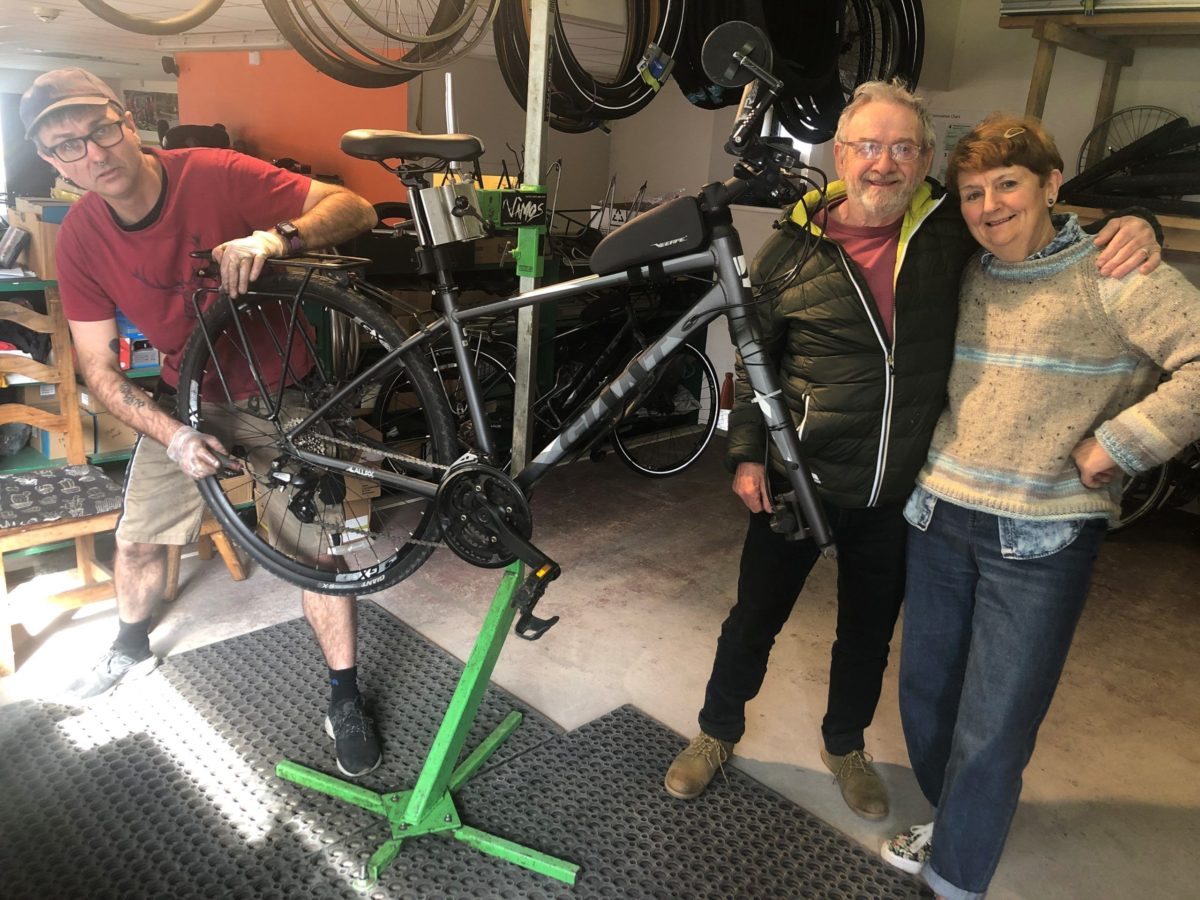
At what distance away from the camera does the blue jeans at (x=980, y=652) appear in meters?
1.52

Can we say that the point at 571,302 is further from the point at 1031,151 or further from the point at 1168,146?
the point at 1031,151

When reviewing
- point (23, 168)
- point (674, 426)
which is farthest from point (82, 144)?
point (23, 168)

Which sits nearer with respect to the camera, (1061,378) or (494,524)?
(1061,378)

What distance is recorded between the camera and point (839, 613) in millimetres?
2057

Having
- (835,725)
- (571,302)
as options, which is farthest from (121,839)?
(571,302)

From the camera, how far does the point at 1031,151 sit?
143 cm

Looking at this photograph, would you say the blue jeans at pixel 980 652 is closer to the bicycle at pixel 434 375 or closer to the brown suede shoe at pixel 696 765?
the bicycle at pixel 434 375

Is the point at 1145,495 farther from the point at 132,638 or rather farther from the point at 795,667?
the point at 132,638

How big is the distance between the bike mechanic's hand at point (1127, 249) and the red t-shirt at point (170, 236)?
1607 mm

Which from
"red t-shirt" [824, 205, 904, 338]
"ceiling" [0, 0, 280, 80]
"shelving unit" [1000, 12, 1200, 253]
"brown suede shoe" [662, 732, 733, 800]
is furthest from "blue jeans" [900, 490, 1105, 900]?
"ceiling" [0, 0, 280, 80]

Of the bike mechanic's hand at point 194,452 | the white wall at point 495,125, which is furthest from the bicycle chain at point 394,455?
the white wall at point 495,125

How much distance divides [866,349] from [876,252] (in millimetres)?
197

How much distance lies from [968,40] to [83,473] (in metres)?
4.34

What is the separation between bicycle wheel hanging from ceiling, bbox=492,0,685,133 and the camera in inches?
114
